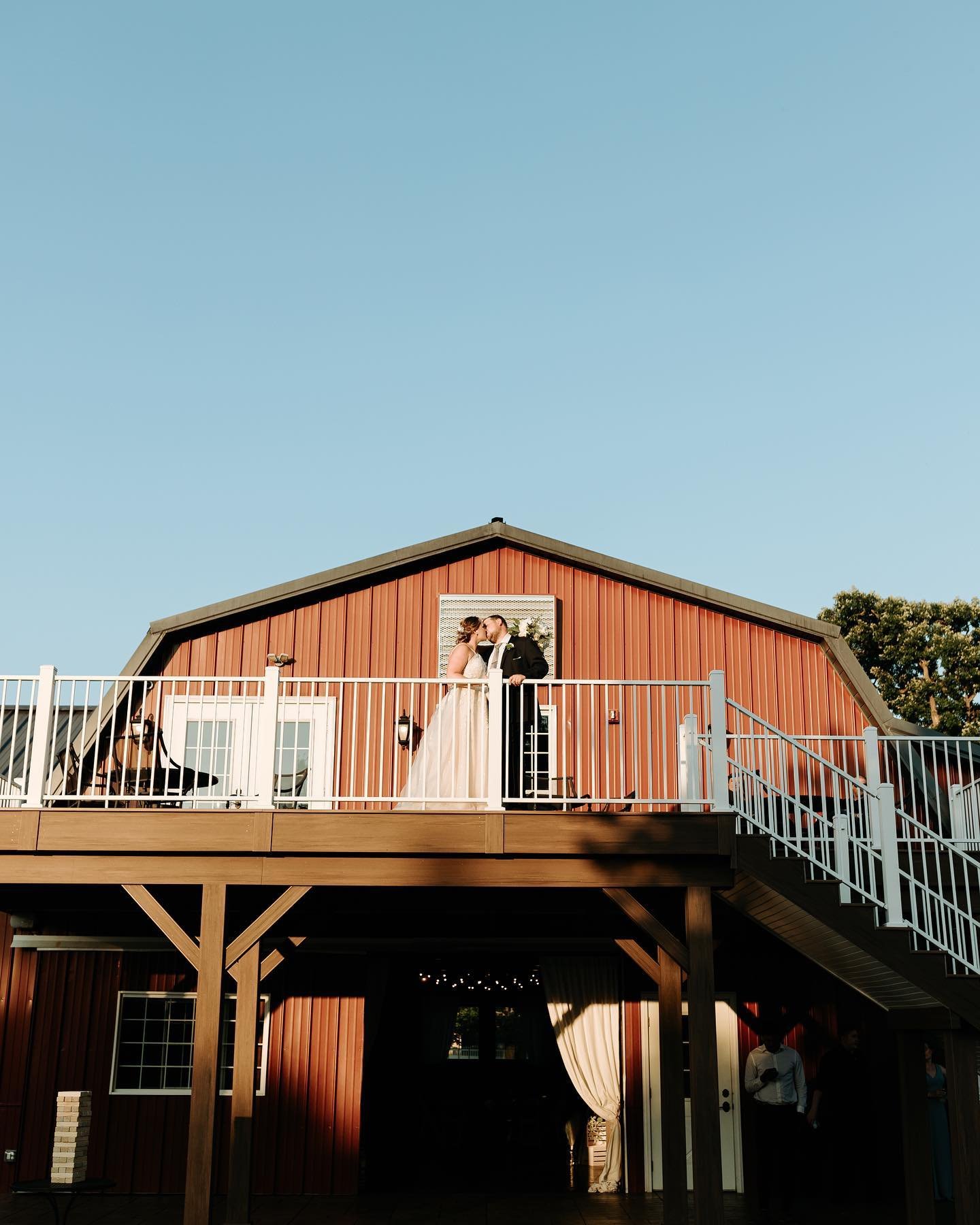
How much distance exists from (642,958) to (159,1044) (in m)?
5.27

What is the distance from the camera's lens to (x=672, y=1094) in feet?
31.5

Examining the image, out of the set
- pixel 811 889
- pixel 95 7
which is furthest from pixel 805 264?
pixel 811 889

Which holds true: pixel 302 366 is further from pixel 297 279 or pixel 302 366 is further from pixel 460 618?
pixel 460 618

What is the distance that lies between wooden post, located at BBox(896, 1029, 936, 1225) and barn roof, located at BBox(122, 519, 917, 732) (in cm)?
451

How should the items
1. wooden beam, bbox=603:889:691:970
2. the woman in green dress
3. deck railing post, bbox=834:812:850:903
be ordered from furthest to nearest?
the woman in green dress < wooden beam, bbox=603:889:691:970 < deck railing post, bbox=834:812:850:903

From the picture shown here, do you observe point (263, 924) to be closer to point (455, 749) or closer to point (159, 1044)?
point (455, 749)

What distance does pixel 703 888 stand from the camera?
8914 millimetres

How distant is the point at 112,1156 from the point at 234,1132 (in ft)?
13.8

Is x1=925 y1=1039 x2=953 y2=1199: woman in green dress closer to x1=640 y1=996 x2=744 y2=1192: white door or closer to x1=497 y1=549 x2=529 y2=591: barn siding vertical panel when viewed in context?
x1=640 y1=996 x2=744 y2=1192: white door

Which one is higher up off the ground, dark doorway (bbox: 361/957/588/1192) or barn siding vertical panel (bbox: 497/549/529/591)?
barn siding vertical panel (bbox: 497/549/529/591)

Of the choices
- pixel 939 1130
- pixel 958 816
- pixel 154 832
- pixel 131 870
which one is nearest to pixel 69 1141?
pixel 131 870

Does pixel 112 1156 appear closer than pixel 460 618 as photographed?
Yes

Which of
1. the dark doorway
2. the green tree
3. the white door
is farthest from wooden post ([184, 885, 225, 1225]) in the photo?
the green tree

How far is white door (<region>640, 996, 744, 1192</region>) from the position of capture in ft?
40.1
